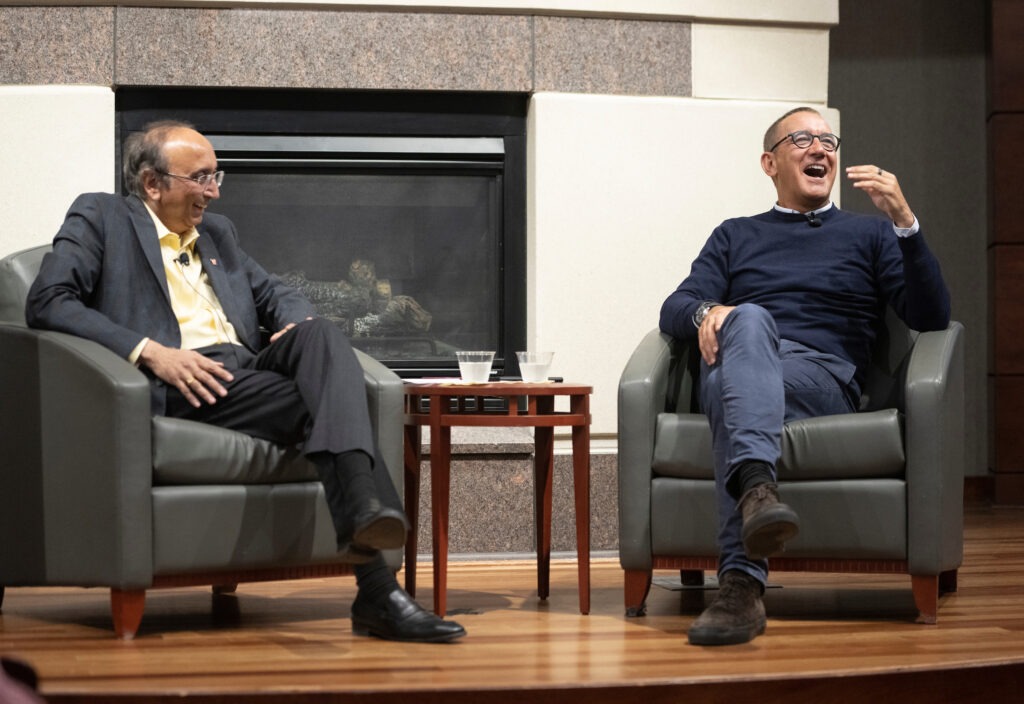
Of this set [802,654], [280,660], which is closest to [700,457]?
[802,654]

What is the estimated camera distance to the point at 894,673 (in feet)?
6.91

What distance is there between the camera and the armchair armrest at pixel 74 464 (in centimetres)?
241

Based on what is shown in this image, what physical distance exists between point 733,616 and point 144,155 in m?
1.58

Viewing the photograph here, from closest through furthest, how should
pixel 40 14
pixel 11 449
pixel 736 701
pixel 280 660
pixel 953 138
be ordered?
pixel 736 701 → pixel 280 660 → pixel 11 449 → pixel 40 14 → pixel 953 138

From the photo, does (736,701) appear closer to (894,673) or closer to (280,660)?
(894,673)

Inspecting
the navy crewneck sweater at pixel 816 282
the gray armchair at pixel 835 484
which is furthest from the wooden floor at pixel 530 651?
the navy crewneck sweater at pixel 816 282

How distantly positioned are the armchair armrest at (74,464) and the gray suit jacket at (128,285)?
0.07 m

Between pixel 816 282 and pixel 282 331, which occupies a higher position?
pixel 816 282

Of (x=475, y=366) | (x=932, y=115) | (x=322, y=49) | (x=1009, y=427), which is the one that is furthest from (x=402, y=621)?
(x=932, y=115)

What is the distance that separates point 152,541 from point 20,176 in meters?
1.76

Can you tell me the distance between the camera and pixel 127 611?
2.42 m

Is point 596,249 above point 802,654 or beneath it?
above

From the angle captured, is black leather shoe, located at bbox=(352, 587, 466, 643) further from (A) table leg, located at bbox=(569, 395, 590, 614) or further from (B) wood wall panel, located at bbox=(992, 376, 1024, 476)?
(B) wood wall panel, located at bbox=(992, 376, 1024, 476)

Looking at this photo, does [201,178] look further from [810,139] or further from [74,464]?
[810,139]
